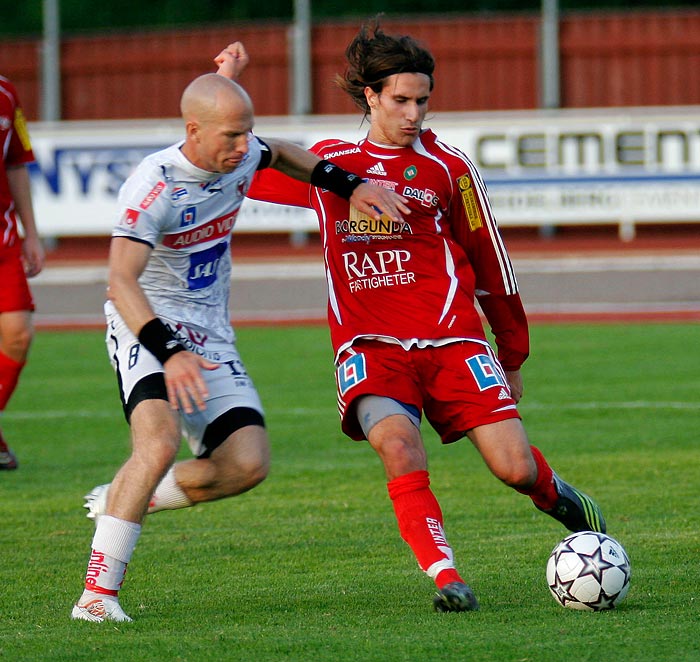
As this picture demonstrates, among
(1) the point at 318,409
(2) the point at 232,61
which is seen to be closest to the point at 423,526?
(2) the point at 232,61

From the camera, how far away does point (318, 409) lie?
10883 millimetres

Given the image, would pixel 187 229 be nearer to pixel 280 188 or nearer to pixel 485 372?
pixel 280 188

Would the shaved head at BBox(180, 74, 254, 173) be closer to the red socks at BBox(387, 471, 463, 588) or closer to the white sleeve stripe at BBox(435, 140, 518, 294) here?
the white sleeve stripe at BBox(435, 140, 518, 294)

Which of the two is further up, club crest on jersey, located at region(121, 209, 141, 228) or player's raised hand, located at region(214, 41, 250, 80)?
player's raised hand, located at region(214, 41, 250, 80)

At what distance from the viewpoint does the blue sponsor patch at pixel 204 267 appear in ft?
17.0

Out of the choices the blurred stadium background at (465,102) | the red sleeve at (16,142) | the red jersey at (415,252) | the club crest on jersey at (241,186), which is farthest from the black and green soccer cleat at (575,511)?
the blurred stadium background at (465,102)

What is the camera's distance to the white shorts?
4969 millimetres

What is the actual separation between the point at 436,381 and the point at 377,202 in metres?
0.73

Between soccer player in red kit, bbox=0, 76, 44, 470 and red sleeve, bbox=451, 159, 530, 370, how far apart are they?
3.30 m

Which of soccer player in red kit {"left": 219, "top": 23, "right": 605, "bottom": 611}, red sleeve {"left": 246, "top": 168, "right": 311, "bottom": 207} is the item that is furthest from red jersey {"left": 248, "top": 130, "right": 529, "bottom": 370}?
red sleeve {"left": 246, "top": 168, "right": 311, "bottom": 207}

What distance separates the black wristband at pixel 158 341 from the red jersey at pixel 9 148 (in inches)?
142

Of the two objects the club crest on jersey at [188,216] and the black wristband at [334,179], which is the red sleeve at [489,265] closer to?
the black wristband at [334,179]

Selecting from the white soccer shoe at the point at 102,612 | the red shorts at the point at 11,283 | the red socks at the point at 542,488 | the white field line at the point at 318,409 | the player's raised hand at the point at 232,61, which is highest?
the player's raised hand at the point at 232,61

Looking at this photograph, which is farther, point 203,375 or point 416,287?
point 416,287
